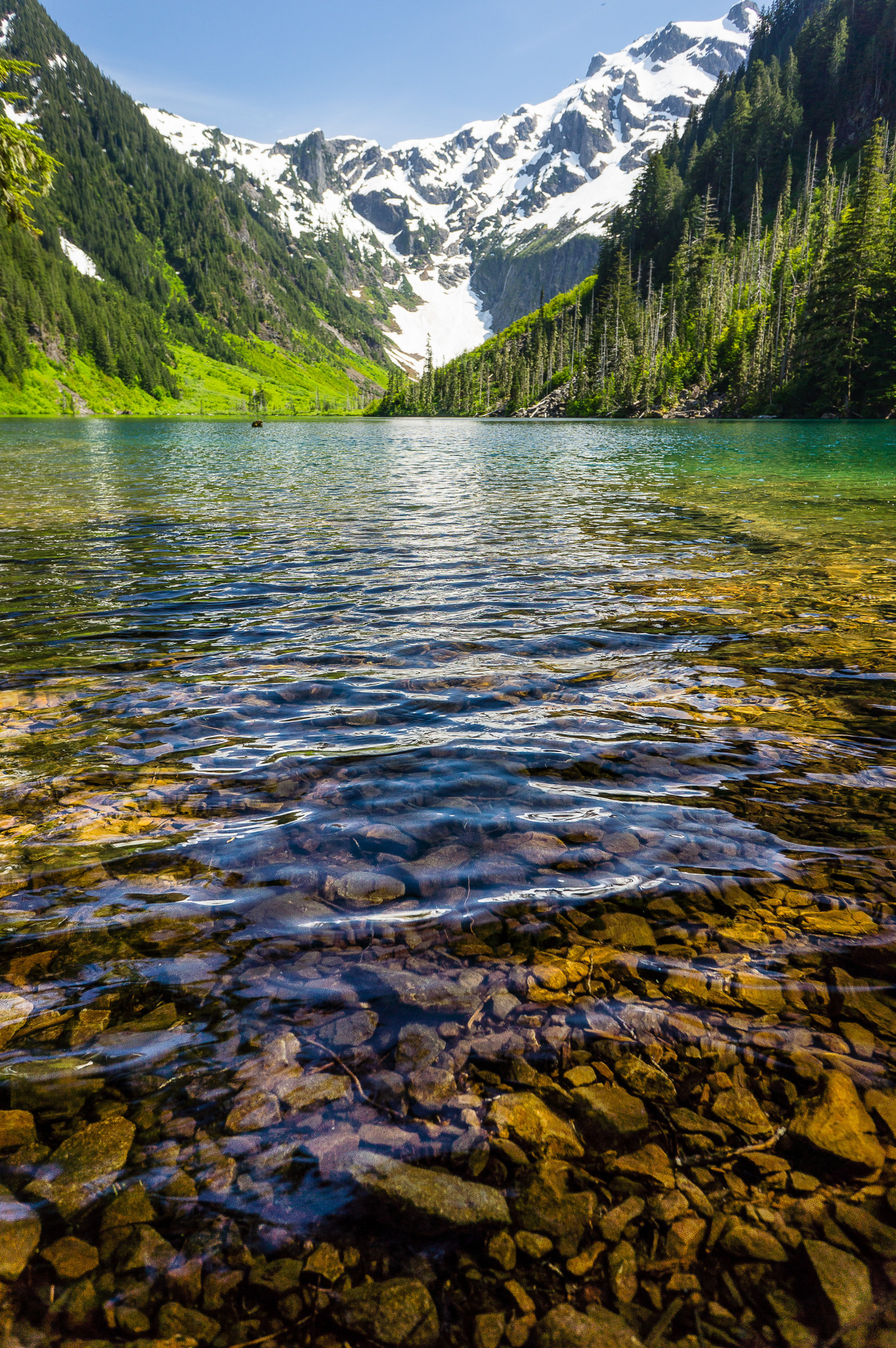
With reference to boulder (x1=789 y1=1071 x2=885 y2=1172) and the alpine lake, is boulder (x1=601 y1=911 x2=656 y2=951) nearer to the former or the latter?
the alpine lake


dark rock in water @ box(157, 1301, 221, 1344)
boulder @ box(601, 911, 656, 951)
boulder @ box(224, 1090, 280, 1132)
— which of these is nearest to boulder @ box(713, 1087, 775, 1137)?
boulder @ box(601, 911, 656, 951)

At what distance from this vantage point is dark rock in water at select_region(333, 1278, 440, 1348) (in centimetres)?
214

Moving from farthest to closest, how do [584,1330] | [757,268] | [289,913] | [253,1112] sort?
[757,268] → [289,913] → [253,1112] → [584,1330]

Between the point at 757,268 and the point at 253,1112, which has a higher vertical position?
the point at 757,268

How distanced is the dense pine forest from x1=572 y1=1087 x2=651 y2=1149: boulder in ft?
307

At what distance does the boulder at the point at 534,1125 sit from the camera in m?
2.78

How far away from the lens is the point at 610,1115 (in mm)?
2920

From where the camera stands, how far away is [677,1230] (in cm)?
244

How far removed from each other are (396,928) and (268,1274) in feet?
5.91

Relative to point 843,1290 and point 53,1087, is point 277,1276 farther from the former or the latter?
point 843,1290

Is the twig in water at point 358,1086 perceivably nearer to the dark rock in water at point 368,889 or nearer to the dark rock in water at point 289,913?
the dark rock in water at point 289,913

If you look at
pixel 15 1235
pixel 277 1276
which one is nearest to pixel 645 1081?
pixel 277 1276

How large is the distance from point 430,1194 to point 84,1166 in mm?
1391

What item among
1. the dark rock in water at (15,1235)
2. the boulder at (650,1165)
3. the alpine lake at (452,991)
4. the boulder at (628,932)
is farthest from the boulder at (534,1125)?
the dark rock in water at (15,1235)
